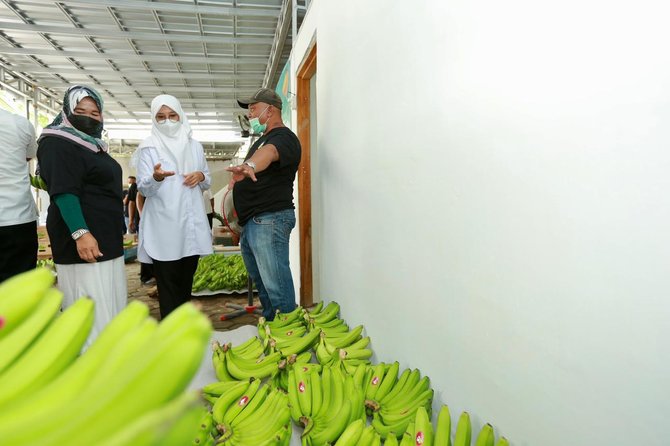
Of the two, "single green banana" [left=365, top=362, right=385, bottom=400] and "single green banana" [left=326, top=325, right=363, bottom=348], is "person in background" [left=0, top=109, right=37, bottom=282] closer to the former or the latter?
"single green banana" [left=326, top=325, right=363, bottom=348]

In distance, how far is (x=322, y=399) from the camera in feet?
5.45

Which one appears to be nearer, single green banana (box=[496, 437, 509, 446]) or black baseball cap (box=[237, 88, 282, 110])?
single green banana (box=[496, 437, 509, 446])

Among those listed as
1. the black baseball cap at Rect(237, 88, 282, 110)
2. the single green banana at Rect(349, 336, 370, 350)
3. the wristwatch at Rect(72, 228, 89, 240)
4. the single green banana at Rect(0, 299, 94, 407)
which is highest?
the black baseball cap at Rect(237, 88, 282, 110)

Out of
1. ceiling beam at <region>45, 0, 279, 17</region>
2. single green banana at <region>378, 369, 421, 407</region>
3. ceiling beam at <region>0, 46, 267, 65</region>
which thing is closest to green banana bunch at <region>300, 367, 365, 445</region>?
single green banana at <region>378, 369, 421, 407</region>

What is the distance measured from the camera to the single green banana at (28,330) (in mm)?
472

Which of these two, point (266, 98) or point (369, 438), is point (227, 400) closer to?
point (369, 438)

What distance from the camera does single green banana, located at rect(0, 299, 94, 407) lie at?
44 centimetres

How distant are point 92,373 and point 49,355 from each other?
0.09 m

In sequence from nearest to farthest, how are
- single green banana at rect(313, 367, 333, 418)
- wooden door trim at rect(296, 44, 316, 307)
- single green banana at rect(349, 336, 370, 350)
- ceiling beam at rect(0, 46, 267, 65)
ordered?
single green banana at rect(313, 367, 333, 418)
single green banana at rect(349, 336, 370, 350)
wooden door trim at rect(296, 44, 316, 307)
ceiling beam at rect(0, 46, 267, 65)

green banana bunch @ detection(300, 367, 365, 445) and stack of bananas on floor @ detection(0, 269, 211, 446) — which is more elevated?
stack of bananas on floor @ detection(0, 269, 211, 446)

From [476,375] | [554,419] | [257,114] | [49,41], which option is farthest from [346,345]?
[49,41]

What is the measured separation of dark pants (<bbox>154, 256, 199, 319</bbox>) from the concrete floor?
1221 millimetres

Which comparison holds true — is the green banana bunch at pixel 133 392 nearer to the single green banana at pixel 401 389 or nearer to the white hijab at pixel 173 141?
the single green banana at pixel 401 389

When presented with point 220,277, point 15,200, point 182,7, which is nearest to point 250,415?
point 15,200
